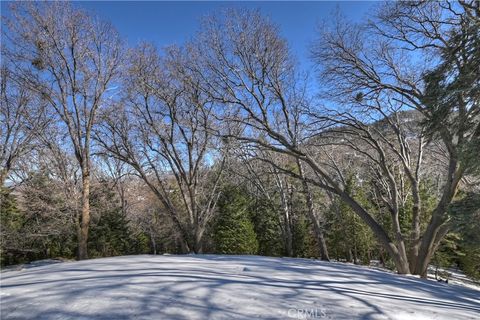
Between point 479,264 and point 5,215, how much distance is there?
31.7 m

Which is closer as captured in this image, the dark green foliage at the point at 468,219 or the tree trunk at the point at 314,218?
the dark green foliage at the point at 468,219

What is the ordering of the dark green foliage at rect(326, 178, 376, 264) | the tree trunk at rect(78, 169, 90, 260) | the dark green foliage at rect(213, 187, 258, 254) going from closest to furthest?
the tree trunk at rect(78, 169, 90, 260)
the dark green foliage at rect(326, 178, 376, 264)
the dark green foliage at rect(213, 187, 258, 254)

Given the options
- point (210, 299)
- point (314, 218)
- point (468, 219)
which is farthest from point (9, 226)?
point (468, 219)

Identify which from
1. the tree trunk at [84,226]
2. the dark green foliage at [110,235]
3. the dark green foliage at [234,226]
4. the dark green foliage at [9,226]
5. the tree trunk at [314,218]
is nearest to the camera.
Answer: the tree trunk at [84,226]

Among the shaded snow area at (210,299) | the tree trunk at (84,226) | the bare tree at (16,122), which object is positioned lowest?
the shaded snow area at (210,299)

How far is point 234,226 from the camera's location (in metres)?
25.0

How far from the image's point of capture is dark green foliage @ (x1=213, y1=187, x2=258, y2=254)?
79.2 ft

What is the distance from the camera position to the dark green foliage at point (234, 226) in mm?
24141

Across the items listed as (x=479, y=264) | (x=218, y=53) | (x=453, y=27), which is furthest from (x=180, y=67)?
(x=479, y=264)

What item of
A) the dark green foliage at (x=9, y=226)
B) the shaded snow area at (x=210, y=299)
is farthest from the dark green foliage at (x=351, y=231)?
the dark green foliage at (x=9, y=226)

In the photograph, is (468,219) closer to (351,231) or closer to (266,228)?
(351,231)

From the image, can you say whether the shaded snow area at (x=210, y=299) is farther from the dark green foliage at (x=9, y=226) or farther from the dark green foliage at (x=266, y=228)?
the dark green foliage at (x=266, y=228)

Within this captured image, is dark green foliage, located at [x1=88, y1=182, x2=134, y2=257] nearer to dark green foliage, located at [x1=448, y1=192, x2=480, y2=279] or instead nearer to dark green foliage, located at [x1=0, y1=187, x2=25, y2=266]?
dark green foliage, located at [x1=0, y1=187, x2=25, y2=266]

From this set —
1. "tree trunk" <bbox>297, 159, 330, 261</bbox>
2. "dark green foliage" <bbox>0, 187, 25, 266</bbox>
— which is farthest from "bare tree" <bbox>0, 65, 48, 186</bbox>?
"tree trunk" <bbox>297, 159, 330, 261</bbox>
